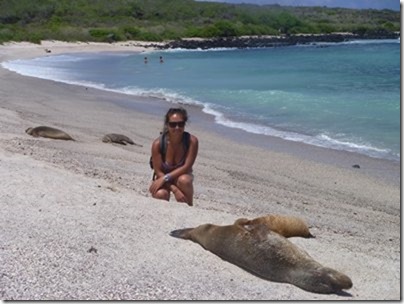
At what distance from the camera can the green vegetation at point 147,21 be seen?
8506cm

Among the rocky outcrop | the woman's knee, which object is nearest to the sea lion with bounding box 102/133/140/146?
the woman's knee

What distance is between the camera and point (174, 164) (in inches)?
305

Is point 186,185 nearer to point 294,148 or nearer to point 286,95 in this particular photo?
point 294,148

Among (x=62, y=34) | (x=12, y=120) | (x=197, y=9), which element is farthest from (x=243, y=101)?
(x=197, y=9)

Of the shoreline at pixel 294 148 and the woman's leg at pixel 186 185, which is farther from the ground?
the woman's leg at pixel 186 185

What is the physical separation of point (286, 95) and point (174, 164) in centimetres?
1878

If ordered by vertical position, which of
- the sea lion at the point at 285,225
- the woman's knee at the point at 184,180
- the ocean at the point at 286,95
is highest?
the woman's knee at the point at 184,180

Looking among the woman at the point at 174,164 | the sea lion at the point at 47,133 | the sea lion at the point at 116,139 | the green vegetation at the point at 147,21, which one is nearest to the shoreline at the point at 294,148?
the sea lion at the point at 116,139

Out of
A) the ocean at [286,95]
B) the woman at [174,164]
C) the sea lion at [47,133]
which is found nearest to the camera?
the woman at [174,164]

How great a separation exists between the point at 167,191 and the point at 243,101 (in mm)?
16761

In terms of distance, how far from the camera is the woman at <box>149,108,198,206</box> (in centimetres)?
759

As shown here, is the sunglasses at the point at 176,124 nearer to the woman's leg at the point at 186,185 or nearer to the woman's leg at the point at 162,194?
the woman's leg at the point at 186,185

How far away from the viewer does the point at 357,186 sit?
1138 centimetres

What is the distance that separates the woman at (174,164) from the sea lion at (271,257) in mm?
1699
